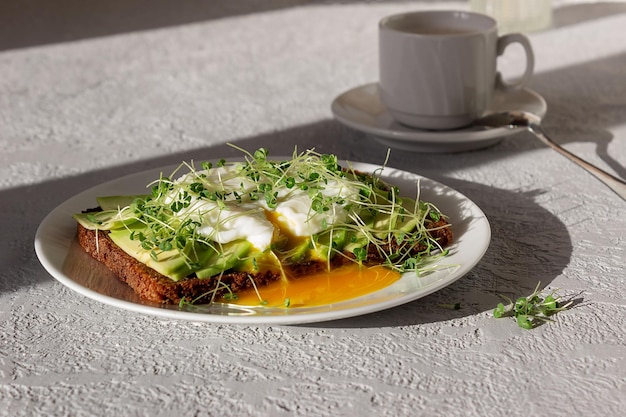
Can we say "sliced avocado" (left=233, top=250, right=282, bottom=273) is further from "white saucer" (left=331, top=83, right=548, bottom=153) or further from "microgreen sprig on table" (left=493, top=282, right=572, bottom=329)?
"white saucer" (left=331, top=83, right=548, bottom=153)

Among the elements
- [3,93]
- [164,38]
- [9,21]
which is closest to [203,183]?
[3,93]

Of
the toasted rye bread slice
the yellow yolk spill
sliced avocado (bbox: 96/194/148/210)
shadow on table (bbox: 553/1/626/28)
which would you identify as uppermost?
sliced avocado (bbox: 96/194/148/210)

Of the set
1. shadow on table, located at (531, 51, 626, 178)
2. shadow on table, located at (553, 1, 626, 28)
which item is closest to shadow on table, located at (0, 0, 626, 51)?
shadow on table, located at (553, 1, 626, 28)

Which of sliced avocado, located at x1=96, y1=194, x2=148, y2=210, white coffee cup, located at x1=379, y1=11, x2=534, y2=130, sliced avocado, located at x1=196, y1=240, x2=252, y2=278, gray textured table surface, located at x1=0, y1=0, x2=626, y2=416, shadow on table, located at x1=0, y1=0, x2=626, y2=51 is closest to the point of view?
gray textured table surface, located at x1=0, y1=0, x2=626, y2=416

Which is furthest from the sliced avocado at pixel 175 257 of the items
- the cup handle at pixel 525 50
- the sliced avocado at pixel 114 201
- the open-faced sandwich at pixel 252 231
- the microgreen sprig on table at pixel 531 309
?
the cup handle at pixel 525 50

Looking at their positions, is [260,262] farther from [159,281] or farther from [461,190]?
[461,190]

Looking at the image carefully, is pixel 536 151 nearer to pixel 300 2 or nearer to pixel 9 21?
pixel 300 2

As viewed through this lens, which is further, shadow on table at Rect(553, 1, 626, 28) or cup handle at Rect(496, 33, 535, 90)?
shadow on table at Rect(553, 1, 626, 28)
